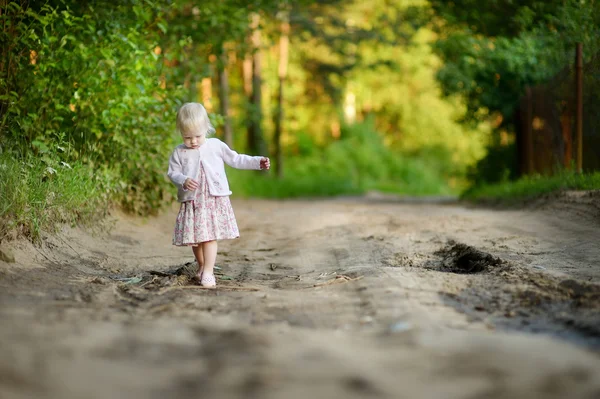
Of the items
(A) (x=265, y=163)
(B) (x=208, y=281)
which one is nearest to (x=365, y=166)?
(A) (x=265, y=163)

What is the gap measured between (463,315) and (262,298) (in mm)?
1462

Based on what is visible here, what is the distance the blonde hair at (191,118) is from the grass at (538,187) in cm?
622

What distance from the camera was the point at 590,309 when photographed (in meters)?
4.84

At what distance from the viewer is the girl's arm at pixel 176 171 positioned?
6629 mm

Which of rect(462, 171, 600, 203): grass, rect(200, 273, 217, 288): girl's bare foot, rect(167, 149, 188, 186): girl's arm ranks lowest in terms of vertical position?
rect(200, 273, 217, 288): girl's bare foot

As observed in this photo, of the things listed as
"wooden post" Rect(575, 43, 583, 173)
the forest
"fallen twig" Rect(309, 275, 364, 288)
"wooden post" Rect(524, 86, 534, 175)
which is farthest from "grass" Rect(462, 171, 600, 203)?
"fallen twig" Rect(309, 275, 364, 288)

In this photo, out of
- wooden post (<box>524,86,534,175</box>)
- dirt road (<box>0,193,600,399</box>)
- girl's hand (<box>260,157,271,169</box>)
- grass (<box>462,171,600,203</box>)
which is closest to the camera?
dirt road (<box>0,193,600,399</box>)

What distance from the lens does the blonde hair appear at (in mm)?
6555

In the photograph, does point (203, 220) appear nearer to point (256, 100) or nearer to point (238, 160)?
point (238, 160)

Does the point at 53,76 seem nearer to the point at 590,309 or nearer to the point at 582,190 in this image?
the point at 590,309

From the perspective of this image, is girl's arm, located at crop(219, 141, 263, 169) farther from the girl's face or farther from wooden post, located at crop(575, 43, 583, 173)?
wooden post, located at crop(575, 43, 583, 173)

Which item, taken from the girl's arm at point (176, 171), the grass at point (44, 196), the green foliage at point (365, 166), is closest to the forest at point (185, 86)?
the grass at point (44, 196)

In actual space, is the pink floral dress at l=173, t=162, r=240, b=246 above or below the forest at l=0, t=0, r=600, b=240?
below

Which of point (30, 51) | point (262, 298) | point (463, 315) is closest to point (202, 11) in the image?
point (30, 51)
